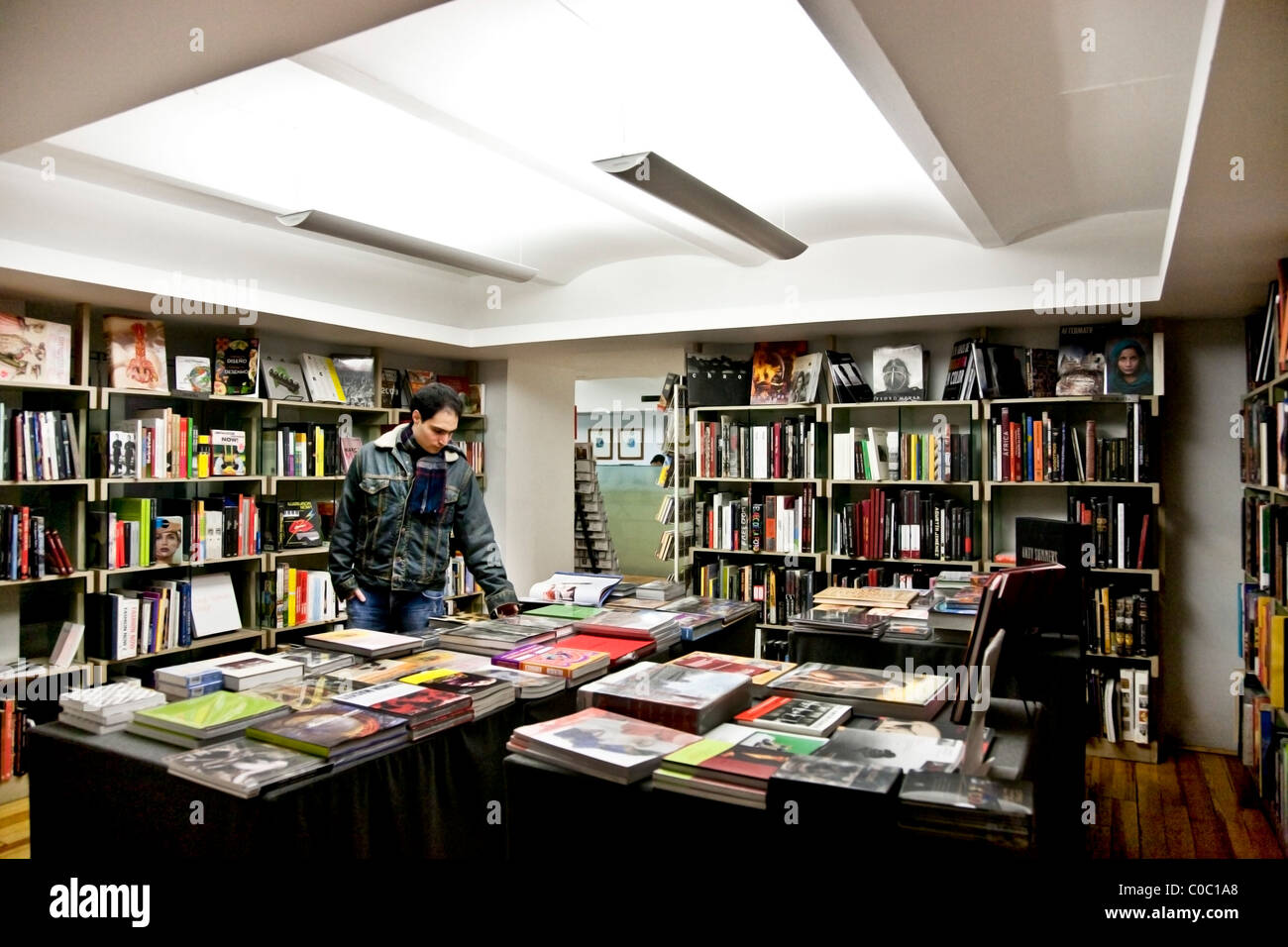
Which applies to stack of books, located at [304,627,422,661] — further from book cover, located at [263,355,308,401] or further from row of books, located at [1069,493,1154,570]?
row of books, located at [1069,493,1154,570]

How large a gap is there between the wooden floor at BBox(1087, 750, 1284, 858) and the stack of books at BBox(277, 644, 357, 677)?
2.78 metres

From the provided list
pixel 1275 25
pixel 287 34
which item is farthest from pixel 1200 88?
pixel 287 34

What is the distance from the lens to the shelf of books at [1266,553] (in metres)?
3.03

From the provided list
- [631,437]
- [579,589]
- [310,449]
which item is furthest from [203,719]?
[631,437]

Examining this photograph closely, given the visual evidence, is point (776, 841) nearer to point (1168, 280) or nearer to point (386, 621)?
point (386, 621)

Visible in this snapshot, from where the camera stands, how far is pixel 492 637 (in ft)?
8.98

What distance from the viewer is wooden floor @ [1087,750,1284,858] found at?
3293 millimetres

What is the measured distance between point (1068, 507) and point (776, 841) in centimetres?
385

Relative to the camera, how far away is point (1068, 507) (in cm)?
466

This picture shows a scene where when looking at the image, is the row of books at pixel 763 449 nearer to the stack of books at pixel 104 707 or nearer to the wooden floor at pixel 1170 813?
the wooden floor at pixel 1170 813

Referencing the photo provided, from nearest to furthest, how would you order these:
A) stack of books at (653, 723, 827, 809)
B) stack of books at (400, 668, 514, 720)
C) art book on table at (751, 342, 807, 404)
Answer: stack of books at (653, 723, 827, 809) < stack of books at (400, 668, 514, 720) < art book on table at (751, 342, 807, 404)

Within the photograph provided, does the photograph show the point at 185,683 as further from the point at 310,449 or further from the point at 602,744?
the point at 310,449

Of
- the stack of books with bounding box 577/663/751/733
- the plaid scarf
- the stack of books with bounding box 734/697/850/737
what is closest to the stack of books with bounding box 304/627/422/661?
the plaid scarf
